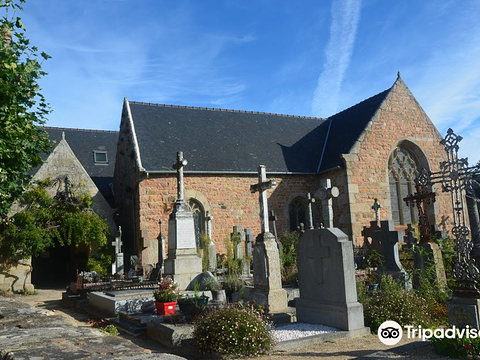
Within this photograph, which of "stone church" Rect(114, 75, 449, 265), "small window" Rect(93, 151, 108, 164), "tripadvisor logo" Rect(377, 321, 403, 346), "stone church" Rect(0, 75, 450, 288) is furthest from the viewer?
"small window" Rect(93, 151, 108, 164)

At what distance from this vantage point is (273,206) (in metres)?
18.6

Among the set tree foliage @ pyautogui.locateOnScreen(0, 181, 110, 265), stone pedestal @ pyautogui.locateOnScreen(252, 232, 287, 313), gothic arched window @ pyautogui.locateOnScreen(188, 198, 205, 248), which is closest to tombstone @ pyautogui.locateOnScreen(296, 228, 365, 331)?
stone pedestal @ pyautogui.locateOnScreen(252, 232, 287, 313)

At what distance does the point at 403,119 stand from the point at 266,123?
649 cm

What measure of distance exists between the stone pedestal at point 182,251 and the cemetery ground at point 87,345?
3723 millimetres

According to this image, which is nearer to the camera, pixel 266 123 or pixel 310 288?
pixel 310 288

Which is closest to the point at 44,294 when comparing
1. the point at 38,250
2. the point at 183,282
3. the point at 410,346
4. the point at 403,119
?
the point at 38,250

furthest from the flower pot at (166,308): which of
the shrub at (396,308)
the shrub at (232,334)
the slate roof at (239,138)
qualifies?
the slate roof at (239,138)

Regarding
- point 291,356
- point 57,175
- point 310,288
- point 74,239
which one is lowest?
point 291,356

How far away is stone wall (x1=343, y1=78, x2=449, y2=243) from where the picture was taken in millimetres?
17688

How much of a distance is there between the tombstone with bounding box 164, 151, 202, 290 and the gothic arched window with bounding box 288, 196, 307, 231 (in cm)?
834

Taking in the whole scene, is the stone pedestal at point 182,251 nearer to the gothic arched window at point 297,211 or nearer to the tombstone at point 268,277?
the tombstone at point 268,277

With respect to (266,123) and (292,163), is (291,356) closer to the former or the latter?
(292,163)

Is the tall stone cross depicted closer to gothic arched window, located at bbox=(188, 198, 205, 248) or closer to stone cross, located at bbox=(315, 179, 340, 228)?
stone cross, located at bbox=(315, 179, 340, 228)

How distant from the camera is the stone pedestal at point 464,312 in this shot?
5.18m
